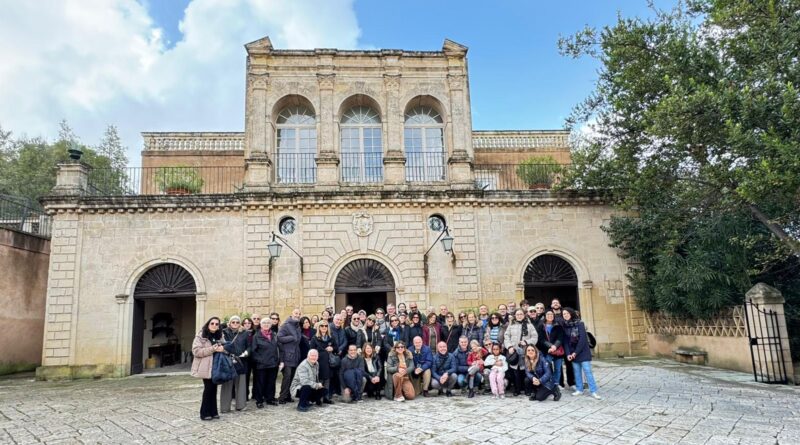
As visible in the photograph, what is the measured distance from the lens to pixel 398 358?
8172 mm

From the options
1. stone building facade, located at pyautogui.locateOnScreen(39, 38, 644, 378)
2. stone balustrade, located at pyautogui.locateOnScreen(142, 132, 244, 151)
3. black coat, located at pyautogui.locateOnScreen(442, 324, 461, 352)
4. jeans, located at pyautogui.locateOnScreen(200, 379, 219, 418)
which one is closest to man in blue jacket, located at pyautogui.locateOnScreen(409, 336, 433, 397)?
black coat, located at pyautogui.locateOnScreen(442, 324, 461, 352)

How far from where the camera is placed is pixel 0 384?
1209 cm

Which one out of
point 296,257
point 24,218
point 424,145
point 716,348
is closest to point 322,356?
point 296,257

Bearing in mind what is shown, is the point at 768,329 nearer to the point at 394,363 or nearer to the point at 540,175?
the point at 540,175

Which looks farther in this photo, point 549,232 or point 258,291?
point 549,232

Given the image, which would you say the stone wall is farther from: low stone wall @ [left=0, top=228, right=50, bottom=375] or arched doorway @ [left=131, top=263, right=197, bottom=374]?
low stone wall @ [left=0, top=228, right=50, bottom=375]

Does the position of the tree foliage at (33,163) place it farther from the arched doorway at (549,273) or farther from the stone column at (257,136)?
the arched doorway at (549,273)

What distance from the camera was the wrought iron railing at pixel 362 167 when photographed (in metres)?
15.1

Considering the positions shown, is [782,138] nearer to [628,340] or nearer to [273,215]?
[628,340]

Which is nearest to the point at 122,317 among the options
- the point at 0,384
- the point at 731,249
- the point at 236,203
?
the point at 0,384

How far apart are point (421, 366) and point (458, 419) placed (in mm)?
1956

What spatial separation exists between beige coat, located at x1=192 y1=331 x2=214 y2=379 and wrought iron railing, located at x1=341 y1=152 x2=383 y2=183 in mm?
9019

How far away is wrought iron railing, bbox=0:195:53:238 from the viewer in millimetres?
15702

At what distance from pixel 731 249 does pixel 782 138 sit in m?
3.35
